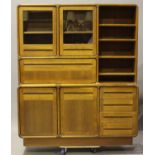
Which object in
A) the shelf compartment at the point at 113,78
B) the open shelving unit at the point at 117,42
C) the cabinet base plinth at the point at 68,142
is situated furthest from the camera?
the shelf compartment at the point at 113,78

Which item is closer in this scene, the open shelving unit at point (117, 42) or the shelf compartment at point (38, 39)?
the shelf compartment at point (38, 39)

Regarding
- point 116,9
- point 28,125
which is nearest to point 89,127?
point 28,125

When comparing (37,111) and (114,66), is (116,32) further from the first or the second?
(37,111)

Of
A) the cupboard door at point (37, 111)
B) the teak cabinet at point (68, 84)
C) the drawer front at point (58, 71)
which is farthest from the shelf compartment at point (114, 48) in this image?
the cupboard door at point (37, 111)

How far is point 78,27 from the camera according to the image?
343cm

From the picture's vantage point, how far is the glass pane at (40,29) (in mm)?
3375

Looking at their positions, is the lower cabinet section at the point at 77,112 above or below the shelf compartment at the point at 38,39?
below

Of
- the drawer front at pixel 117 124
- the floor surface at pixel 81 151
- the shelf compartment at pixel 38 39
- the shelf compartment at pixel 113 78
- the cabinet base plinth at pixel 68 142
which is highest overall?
the shelf compartment at pixel 38 39

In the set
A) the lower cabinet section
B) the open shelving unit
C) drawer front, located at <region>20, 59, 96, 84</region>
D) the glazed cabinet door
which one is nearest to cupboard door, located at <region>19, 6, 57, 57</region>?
drawer front, located at <region>20, 59, 96, 84</region>

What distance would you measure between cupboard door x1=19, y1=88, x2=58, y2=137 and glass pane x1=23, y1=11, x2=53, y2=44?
518mm

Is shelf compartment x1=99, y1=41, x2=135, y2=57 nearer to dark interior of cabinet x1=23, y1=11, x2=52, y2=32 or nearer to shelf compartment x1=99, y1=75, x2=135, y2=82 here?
→ shelf compartment x1=99, y1=75, x2=135, y2=82

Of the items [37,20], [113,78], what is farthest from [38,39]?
[113,78]

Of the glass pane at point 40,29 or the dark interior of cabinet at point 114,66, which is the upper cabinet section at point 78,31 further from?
the dark interior of cabinet at point 114,66

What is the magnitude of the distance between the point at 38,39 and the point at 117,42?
0.90 m
